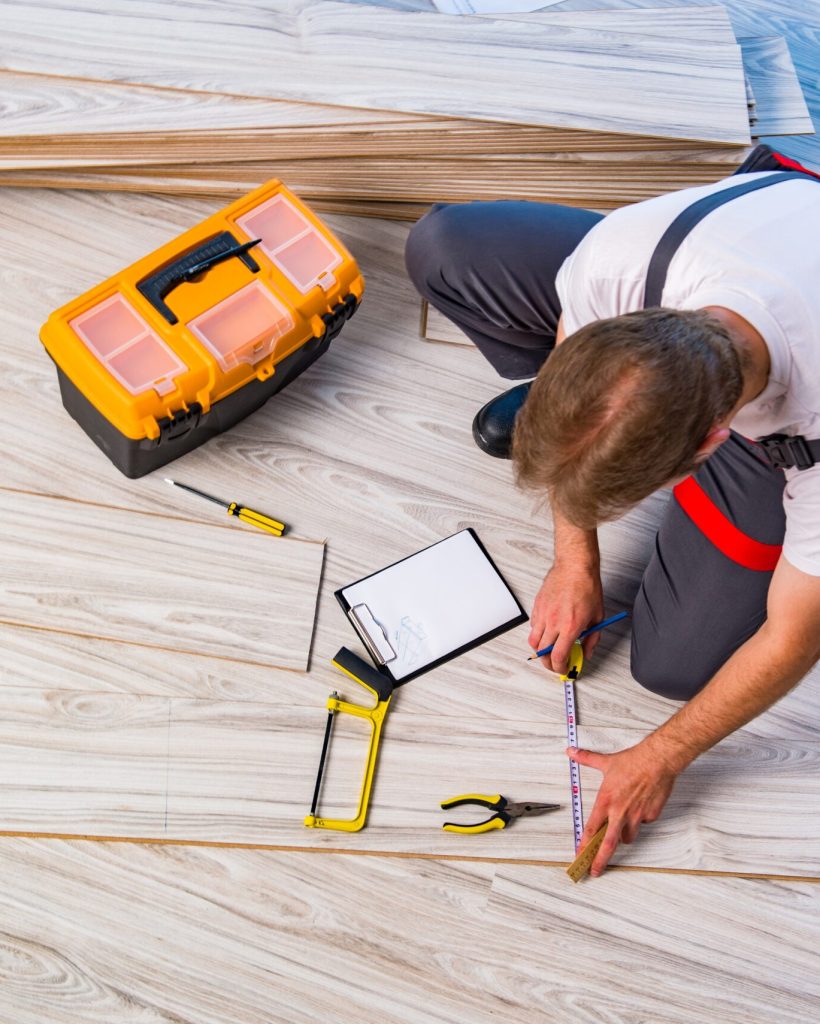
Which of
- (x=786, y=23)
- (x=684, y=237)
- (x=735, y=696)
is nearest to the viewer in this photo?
→ (x=684, y=237)

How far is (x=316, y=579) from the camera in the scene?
1.79 metres

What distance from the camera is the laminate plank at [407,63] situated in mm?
1848

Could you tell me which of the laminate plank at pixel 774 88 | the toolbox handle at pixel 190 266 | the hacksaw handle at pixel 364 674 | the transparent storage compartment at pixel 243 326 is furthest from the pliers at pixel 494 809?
the laminate plank at pixel 774 88

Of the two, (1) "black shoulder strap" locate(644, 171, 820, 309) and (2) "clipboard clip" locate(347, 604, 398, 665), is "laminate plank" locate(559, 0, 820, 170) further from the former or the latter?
(2) "clipboard clip" locate(347, 604, 398, 665)

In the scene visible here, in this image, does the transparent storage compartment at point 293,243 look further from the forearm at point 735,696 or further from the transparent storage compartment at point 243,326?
the forearm at point 735,696

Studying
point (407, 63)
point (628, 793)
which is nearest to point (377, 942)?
point (628, 793)

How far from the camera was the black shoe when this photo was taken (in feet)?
6.12

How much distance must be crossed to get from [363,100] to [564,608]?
3.46 feet

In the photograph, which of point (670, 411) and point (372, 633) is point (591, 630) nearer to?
point (372, 633)

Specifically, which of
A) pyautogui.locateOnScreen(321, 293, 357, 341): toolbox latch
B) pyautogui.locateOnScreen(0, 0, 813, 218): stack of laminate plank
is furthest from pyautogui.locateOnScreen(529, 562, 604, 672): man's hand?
pyautogui.locateOnScreen(0, 0, 813, 218): stack of laminate plank

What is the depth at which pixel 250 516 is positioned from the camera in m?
1.79

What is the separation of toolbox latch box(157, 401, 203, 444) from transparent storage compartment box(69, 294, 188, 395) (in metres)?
0.05

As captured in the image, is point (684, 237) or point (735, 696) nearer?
point (684, 237)

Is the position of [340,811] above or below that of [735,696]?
below
